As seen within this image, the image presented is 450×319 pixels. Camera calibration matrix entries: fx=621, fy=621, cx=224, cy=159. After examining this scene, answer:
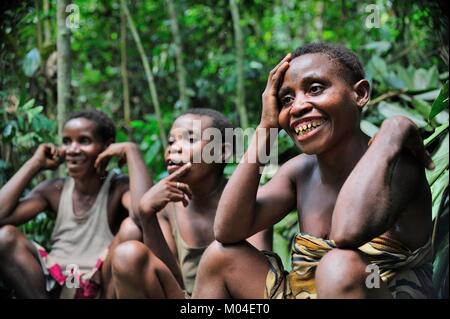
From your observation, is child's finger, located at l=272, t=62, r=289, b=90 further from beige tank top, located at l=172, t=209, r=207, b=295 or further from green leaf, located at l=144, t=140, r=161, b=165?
green leaf, located at l=144, t=140, r=161, b=165

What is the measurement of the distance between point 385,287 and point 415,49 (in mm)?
3503

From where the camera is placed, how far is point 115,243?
10.6 ft

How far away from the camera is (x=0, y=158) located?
12.8 ft

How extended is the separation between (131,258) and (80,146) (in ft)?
3.80

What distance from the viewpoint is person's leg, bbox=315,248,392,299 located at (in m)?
1.78

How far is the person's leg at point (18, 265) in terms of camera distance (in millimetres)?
3154

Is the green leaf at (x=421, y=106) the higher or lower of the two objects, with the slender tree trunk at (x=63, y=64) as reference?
lower

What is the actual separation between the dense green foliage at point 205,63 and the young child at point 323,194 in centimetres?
70

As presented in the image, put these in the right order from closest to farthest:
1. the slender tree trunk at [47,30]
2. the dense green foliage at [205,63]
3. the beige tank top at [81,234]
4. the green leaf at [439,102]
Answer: the green leaf at [439,102]
the beige tank top at [81,234]
the dense green foliage at [205,63]
the slender tree trunk at [47,30]

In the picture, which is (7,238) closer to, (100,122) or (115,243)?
(115,243)

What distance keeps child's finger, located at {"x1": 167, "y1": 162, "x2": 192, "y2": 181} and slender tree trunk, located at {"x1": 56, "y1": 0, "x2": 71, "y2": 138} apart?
1.25 meters

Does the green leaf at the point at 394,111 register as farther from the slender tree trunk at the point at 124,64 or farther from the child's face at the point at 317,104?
the slender tree trunk at the point at 124,64

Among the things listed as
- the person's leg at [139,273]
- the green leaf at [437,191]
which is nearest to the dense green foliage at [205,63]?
the green leaf at [437,191]

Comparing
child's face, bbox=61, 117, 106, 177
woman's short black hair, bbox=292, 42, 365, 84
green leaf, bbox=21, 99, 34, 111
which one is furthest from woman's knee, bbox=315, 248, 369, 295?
green leaf, bbox=21, 99, 34, 111
